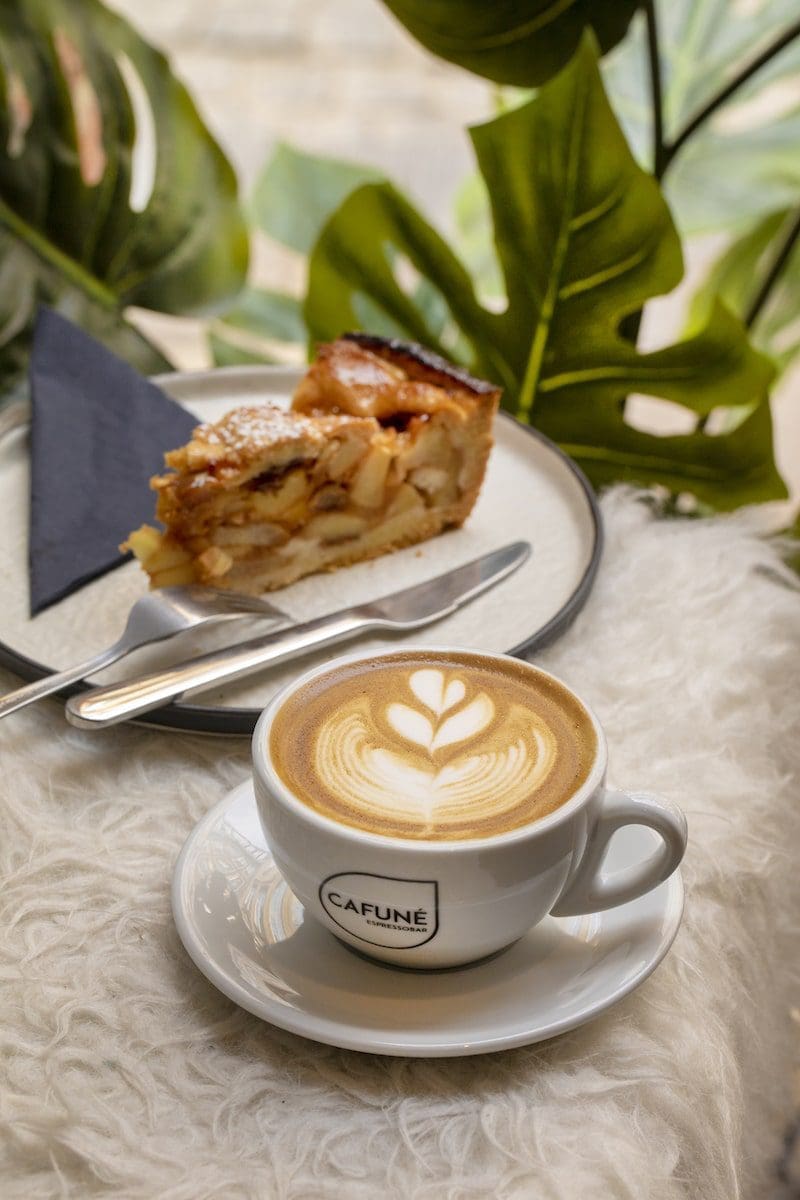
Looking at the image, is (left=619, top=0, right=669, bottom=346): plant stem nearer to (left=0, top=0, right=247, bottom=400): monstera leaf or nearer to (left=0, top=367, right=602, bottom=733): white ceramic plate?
(left=0, top=367, right=602, bottom=733): white ceramic plate

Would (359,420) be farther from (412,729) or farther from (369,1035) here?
(369,1035)

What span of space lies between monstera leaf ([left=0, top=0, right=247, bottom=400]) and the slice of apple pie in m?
0.40

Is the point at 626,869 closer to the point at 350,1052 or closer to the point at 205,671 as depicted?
the point at 350,1052

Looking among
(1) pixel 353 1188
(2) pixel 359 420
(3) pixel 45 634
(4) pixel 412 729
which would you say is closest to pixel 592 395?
(2) pixel 359 420

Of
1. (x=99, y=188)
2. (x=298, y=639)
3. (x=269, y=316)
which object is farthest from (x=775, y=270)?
(x=298, y=639)

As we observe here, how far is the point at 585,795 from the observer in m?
0.70

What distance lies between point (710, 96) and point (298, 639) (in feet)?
4.43

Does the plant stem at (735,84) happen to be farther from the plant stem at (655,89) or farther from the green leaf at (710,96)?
the green leaf at (710,96)

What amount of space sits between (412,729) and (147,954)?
23 centimetres

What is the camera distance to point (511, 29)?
159 cm

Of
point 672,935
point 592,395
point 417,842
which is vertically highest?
point 417,842

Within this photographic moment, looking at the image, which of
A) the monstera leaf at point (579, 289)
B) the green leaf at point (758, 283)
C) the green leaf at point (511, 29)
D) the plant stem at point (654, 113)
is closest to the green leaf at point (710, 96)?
the green leaf at point (758, 283)

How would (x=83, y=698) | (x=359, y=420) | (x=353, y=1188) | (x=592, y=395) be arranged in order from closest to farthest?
1. (x=353, y=1188)
2. (x=83, y=698)
3. (x=359, y=420)
4. (x=592, y=395)

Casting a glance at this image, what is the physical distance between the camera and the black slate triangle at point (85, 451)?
1302mm
